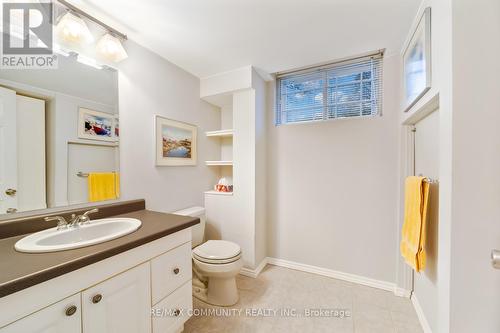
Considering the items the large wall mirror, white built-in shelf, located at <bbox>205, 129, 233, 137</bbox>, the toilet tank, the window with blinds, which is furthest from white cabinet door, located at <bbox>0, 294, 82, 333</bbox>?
the window with blinds

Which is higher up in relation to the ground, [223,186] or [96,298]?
[223,186]

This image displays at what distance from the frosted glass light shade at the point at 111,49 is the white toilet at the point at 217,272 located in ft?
5.61

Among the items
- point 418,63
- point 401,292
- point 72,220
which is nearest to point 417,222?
point 401,292

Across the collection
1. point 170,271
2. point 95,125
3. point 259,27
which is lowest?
point 170,271

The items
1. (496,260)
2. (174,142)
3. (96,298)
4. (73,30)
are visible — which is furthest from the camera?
(174,142)

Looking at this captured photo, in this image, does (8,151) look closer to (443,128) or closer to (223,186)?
(223,186)

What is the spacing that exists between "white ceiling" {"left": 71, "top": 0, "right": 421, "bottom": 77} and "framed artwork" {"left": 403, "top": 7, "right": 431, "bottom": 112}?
0.17 metres

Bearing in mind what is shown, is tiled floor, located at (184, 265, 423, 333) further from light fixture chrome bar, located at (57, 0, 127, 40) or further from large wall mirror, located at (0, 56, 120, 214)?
light fixture chrome bar, located at (57, 0, 127, 40)

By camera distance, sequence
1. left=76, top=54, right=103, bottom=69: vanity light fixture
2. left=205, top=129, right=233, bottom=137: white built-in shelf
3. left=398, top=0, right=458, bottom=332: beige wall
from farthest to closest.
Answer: left=205, top=129, right=233, bottom=137: white built-in shelf
left=76, top=54, right=103, bottom=69: vanity light fixture
left=398, top=0, right=458, bottom=332: beige wall

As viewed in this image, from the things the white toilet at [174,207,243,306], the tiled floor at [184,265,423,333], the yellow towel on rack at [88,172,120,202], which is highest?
the yellow towel on rack at [88,172,120,202]

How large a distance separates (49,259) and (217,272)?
3.65 feet

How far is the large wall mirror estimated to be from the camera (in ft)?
3.43

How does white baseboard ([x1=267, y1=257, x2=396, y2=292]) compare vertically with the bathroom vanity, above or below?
below

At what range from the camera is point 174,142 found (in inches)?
78.9
